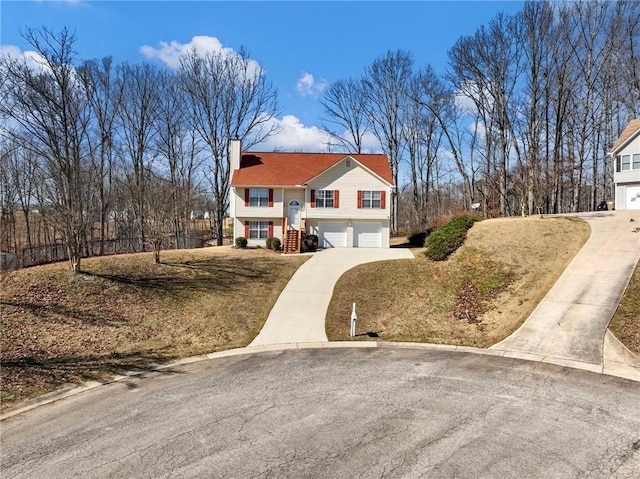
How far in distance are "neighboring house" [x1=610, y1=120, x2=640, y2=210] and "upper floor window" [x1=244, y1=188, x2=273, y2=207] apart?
26687 mm

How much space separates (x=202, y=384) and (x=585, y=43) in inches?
1727

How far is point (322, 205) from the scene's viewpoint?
27672 millimetres

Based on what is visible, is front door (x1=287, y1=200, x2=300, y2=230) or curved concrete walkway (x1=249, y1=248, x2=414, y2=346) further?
front door (x1=287, y1=200, x2=300, y2=230)

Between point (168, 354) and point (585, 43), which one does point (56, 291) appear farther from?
point (585, 43)

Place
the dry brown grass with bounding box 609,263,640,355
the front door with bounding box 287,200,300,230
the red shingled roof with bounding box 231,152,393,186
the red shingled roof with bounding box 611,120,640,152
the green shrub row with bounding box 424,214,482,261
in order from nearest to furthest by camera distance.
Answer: the dry brown grass with bounding box 609,263,640,355 < the green shrub row with bounding box 424,214,482,261 < the red shingled roof with bounding box 231,152,393,186 < the front door with bounding box 287,200,300,230 < the red shingled roof with bounding box 611,120,640,152

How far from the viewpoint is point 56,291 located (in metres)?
14.5

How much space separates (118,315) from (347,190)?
1801 cm

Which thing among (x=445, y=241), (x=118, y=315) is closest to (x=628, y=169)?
(x=445, y=241)

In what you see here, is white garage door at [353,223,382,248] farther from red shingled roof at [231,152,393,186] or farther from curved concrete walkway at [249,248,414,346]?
red shingled roof at [231,152,393,186]

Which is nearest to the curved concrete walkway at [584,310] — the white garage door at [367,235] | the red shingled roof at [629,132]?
the white garage door at [367,235]

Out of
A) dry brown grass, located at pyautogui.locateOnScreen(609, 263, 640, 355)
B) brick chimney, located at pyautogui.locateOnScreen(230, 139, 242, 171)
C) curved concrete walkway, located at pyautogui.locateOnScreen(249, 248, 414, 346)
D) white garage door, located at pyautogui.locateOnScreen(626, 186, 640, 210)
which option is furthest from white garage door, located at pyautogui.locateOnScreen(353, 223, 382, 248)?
white garage door, located at pyautogui.locateOnScreen(626, 186, 640, 210)

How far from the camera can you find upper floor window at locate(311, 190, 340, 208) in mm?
27656

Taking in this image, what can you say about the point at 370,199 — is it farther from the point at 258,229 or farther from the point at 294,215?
the point at 258,229

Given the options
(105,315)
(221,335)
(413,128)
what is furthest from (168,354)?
(413,128)
